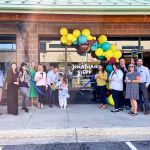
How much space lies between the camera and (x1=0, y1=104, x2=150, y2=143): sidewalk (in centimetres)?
804

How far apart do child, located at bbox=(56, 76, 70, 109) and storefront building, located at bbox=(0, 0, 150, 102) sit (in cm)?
123

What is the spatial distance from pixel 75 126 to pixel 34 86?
348 centimetres

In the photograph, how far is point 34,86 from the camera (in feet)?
38.1

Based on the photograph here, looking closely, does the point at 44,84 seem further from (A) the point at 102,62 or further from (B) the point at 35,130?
(B) the point at 35,130

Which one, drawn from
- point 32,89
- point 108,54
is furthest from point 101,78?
point 32,89

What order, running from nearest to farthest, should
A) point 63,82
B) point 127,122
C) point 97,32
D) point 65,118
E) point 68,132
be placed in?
point 68,132 → point 127,122 → point 65,118 → point 63,82 → point 97,32

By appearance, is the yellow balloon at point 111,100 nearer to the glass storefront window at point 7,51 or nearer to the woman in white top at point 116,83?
the woman in white top at point 116,83

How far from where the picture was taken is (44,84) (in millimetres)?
11508

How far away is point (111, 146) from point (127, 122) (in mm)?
1948

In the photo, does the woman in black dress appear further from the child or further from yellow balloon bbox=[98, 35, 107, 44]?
yellow balloon bbox=[98, 35, 107, 44]

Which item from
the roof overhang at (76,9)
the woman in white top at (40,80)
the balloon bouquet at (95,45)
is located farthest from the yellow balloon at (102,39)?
the woman in white top at (40,80)

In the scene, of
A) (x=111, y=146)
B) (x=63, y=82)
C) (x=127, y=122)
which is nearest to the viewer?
(x=111, y=146)

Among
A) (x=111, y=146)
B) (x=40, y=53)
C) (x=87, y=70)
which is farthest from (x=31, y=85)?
(x=111, y=146)

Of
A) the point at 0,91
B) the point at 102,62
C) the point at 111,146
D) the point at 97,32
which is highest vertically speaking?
the point at 97,32
